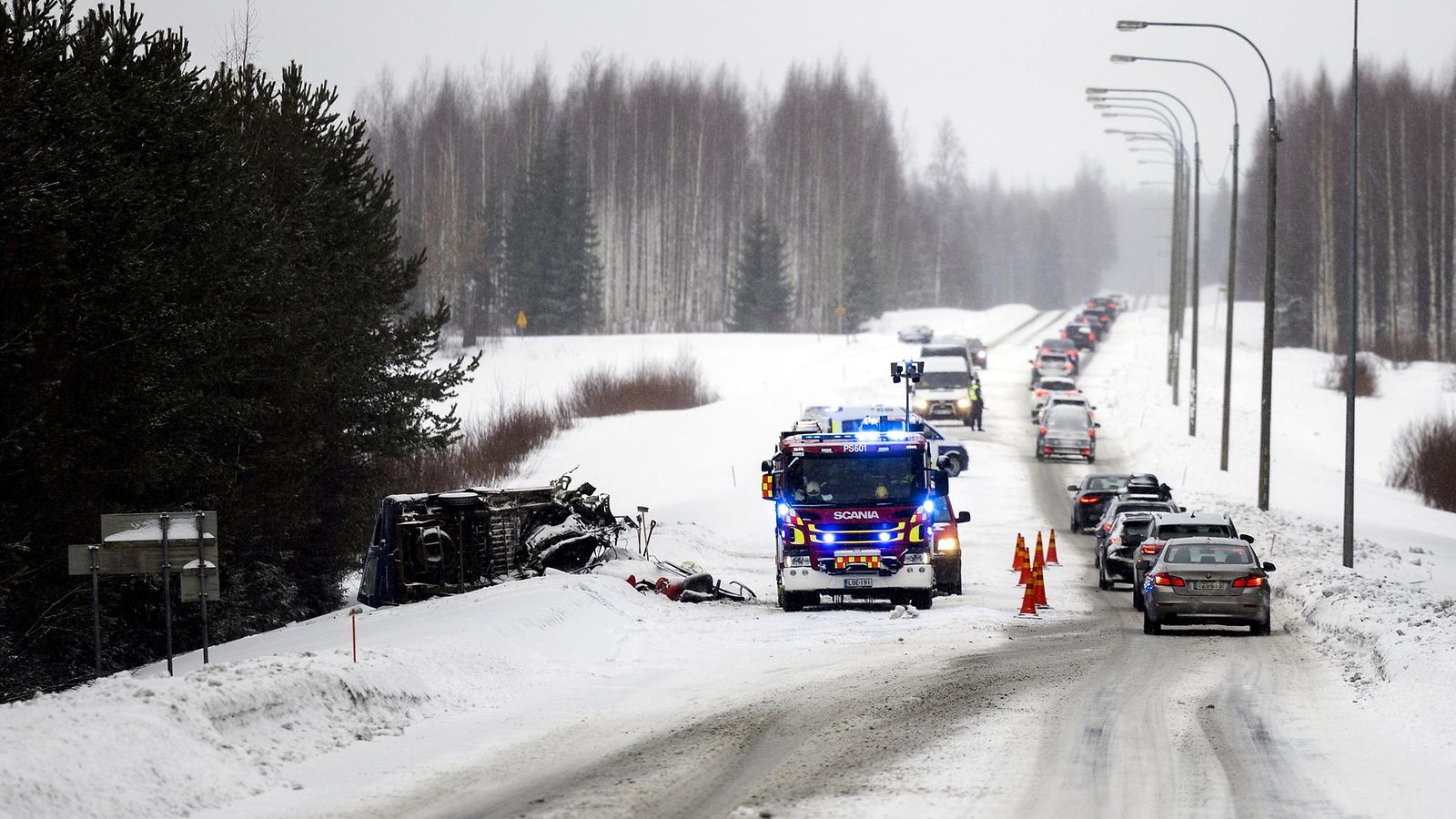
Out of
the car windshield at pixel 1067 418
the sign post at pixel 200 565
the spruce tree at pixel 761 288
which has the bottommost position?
the car windshield at pixel 1067 418

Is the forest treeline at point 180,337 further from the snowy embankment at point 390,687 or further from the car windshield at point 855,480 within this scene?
the car windshield at point 855,480

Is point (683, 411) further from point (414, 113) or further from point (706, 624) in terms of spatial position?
point (414, 113)

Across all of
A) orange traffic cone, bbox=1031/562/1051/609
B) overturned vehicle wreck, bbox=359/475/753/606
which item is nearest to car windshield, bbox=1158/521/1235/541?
orange traffic cone, bbox=1031/562/1051/609

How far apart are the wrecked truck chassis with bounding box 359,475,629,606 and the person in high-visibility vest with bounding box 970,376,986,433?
3351cm

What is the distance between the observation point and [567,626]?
20.0 m

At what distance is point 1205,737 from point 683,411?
4856 cm

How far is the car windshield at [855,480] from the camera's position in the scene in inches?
920

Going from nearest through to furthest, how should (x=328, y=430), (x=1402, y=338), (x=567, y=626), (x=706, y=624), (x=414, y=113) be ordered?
(x=567, y=626) < (x=706, y=624) < (x=328, y=430) < (x=1402, y=338) < (x=414, y=113)

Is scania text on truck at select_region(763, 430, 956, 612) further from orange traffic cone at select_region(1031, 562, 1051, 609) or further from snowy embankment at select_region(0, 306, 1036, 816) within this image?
orange traffic cone at select_region(1031, 562, 1051, 609)

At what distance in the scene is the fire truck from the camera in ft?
76.6

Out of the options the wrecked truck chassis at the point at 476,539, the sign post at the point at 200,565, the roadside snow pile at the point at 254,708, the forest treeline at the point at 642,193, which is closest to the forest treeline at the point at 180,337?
the wrecked truck chassis at the point at 476,539

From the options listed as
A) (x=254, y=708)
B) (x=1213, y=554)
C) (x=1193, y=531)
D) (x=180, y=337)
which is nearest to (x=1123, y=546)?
(x=1193, y=531)

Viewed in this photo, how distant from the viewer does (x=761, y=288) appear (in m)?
103

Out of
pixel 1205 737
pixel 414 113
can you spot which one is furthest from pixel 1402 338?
pixel 1205 737
